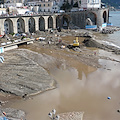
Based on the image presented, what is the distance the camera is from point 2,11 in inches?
2788

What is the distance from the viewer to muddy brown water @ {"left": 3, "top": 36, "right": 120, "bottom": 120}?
2006cm

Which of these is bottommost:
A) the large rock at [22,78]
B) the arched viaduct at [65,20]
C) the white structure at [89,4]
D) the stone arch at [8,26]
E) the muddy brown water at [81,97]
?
the muddy brown water at [81,97]

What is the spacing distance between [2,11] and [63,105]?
2384 inches

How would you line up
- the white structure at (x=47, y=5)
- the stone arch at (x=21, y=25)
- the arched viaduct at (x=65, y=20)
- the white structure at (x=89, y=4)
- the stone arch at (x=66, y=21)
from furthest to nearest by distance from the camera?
1. the white structure at (x=47, y=5)
2. the white structure at (x=89, y=4)
3. the stone arch at (x=66, y=21)
4. the arched viaduct at (x=65, y=20)
5. the stone arch at (x=21, y=25)

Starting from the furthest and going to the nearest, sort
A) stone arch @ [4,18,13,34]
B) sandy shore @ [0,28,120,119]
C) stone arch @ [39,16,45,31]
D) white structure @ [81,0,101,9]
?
white structure @ [81,0,101,9] < stone arch @ [39,16,45,31] < stone arch @ [4,18,13,34] < sandy shore @ [0,28,120,119]

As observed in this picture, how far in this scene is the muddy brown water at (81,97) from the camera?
20.1 meters

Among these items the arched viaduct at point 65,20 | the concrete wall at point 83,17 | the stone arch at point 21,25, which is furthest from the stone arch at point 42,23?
the concrete wall at point 83,17

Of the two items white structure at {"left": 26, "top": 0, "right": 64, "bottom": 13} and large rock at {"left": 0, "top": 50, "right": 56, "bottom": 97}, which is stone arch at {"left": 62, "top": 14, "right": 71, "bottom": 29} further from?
large rock at {"left": 0, "top": 50, "right": 56, "bottom": 97}

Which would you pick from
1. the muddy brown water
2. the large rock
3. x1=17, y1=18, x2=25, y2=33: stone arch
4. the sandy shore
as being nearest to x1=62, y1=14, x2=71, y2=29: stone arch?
x1=17, y1=18, x2=25, y2=33: stone arch

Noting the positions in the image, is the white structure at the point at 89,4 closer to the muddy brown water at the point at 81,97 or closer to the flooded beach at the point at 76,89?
the flooded beach at the point at 76,89

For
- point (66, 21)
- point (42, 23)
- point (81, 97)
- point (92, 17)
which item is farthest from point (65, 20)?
point (81, 97)

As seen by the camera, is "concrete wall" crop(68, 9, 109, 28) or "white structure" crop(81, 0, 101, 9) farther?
A: "white structure" crop(81, 0, 101, 9)

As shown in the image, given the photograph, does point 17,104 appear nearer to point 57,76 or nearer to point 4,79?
point 4,79

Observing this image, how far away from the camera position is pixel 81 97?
23344 millimetres
